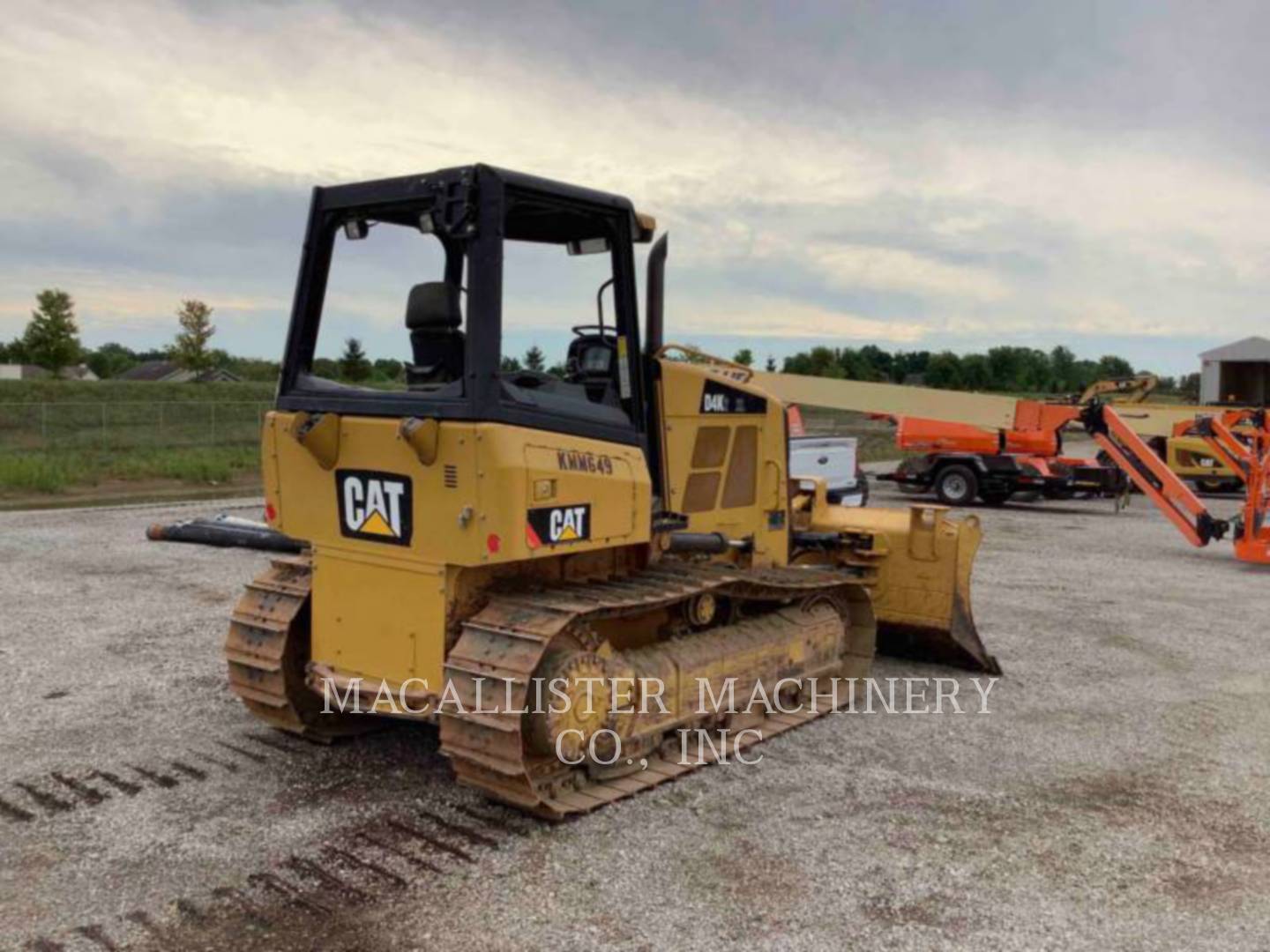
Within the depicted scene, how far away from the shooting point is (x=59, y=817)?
5145 millimetres

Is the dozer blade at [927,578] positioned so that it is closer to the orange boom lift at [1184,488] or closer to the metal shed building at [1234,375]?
the orange boom lift at [1184,488]

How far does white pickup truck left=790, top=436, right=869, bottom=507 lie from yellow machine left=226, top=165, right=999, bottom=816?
9816mm

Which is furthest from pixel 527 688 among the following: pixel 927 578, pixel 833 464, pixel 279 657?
pixel 833 464

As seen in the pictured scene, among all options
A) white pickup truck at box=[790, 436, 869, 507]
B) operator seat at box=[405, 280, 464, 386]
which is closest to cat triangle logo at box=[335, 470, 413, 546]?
operator seat at box=[405, 280, 464, 386]

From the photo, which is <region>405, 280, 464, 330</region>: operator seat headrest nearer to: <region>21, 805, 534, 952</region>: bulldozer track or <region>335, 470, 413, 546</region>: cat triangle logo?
A: <region>335, 470, 413, 546</region>: cat triangle logo

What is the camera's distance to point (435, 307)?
5254 millimetres

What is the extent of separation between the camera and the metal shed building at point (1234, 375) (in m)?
41.5

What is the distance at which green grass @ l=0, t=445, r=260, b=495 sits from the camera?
20.2 m

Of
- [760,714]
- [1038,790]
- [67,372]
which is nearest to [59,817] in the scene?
[760,714]

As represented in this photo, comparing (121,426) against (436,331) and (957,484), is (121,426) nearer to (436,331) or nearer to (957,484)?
(957,484)

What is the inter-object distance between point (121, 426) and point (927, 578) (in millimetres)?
28583

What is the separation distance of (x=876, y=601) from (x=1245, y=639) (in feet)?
12.4

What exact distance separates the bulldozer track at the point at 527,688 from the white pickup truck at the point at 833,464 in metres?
10.9

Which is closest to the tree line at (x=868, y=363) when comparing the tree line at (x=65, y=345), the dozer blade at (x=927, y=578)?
the tree line at (x=65, y=345)
